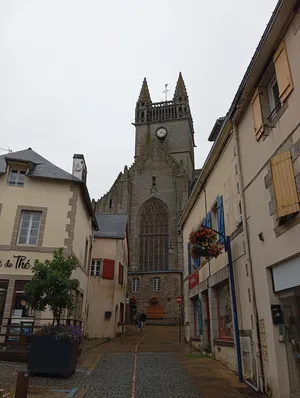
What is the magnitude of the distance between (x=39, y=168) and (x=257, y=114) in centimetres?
928

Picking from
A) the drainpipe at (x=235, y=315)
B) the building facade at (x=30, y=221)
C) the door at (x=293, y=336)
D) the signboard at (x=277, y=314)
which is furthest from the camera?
the building facade at (x=30, y=221)

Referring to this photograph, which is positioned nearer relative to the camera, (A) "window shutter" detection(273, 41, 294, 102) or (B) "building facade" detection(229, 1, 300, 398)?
(B) "building facade" detection(229, 1, 300, 398)

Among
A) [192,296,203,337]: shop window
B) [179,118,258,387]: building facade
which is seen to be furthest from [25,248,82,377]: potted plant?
[192,296,203,337]: shop window

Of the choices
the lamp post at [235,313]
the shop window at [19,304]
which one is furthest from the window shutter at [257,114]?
the shop window at [19,304]

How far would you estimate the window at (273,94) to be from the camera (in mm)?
6367

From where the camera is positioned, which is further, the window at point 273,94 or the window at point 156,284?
the window at point 156,284

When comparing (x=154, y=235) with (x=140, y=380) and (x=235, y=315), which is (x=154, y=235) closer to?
(x=235, y=315)

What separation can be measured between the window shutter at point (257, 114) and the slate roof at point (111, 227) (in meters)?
14.2

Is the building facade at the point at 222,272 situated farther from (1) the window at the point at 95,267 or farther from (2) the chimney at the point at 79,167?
(1) the window at the point at 95,267

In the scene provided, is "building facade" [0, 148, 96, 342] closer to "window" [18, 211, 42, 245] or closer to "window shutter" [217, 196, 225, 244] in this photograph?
"window" [18, 211, 42, 245]

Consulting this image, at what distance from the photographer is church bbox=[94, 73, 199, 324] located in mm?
30219

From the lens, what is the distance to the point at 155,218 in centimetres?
3706

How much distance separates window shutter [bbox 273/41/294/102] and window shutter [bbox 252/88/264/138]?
2.71ft

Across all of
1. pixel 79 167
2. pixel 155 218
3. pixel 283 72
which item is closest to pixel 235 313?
pixel 283 72
